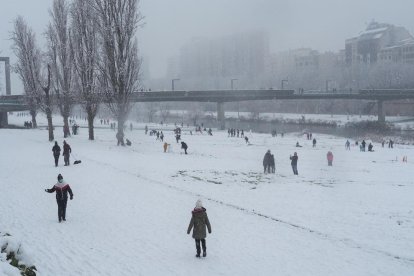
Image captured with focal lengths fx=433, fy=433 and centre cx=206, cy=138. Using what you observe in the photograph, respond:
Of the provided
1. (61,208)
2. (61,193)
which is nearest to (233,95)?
(61,208)

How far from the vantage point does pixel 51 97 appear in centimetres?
3878

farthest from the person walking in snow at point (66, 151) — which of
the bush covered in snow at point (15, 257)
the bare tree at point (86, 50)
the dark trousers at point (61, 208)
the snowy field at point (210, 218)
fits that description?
the bush covered in snow at point (15, 257)

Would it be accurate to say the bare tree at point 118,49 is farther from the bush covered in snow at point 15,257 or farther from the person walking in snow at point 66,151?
the bush covered in snow at point 15,257

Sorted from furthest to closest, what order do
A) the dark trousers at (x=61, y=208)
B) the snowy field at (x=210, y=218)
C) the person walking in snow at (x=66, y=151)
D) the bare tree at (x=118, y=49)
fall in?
the bare tree at (x=118, y=49) → the person walking in snow at (x=66, y=151) → the dark trousers at (x=61, y=208) → the snowy field at (x=210, y=218)

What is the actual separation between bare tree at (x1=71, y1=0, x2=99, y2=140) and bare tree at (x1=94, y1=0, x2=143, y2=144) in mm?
2030

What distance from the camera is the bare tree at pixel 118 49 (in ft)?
110

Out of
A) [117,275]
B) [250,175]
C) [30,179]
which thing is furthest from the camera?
[250,175]

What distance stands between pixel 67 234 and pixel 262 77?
13833 cm

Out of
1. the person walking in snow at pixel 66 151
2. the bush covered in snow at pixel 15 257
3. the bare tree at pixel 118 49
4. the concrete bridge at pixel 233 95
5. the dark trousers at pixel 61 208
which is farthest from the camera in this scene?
the concrete bridge at pixel 233 95

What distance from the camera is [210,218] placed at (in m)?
14.9

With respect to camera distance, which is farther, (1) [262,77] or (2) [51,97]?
(1) [262,77]

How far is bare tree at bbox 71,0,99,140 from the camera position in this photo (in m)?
36.3

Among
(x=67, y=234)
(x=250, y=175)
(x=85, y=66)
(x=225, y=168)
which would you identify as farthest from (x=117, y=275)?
(x=85, y=66)

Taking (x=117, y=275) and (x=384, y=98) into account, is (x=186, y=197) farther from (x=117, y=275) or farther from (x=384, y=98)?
(x=384, y=98)
